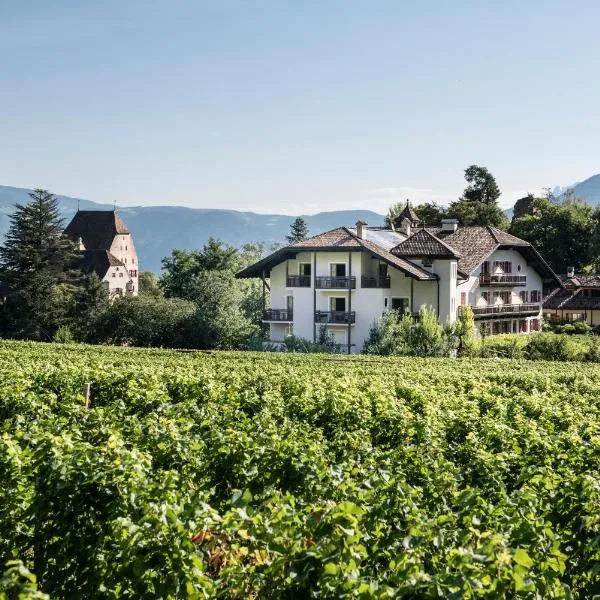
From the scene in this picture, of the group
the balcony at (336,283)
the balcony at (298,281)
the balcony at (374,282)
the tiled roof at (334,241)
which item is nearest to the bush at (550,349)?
the balcony at (374,282)

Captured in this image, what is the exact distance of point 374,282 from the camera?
51.8 meters

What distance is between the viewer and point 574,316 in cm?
7606

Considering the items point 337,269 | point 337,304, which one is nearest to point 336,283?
point 337,269

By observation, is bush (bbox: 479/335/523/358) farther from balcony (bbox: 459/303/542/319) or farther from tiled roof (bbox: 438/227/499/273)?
tiled roof (bbox: 438/227/499/273)

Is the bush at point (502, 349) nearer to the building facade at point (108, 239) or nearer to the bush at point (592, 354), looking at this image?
the bush at point (592, 354)

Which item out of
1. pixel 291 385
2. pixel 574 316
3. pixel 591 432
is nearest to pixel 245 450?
pixel 591 432

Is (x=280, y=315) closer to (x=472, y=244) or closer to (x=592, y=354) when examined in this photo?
(x=472, y=244)

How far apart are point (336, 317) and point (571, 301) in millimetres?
32048

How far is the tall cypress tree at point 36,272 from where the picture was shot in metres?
59.7

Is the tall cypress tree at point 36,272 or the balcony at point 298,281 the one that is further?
the tall cypress tree at point 36,272

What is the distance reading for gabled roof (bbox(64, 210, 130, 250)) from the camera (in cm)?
10488

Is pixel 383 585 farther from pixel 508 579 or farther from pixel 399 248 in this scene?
pixel 399 248

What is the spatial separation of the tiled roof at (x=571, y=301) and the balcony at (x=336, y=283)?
3084 centimetres

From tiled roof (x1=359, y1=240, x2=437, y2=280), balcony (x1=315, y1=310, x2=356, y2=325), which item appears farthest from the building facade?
tiled roof (x1=359, y1=240, x2=437, y2=280)
